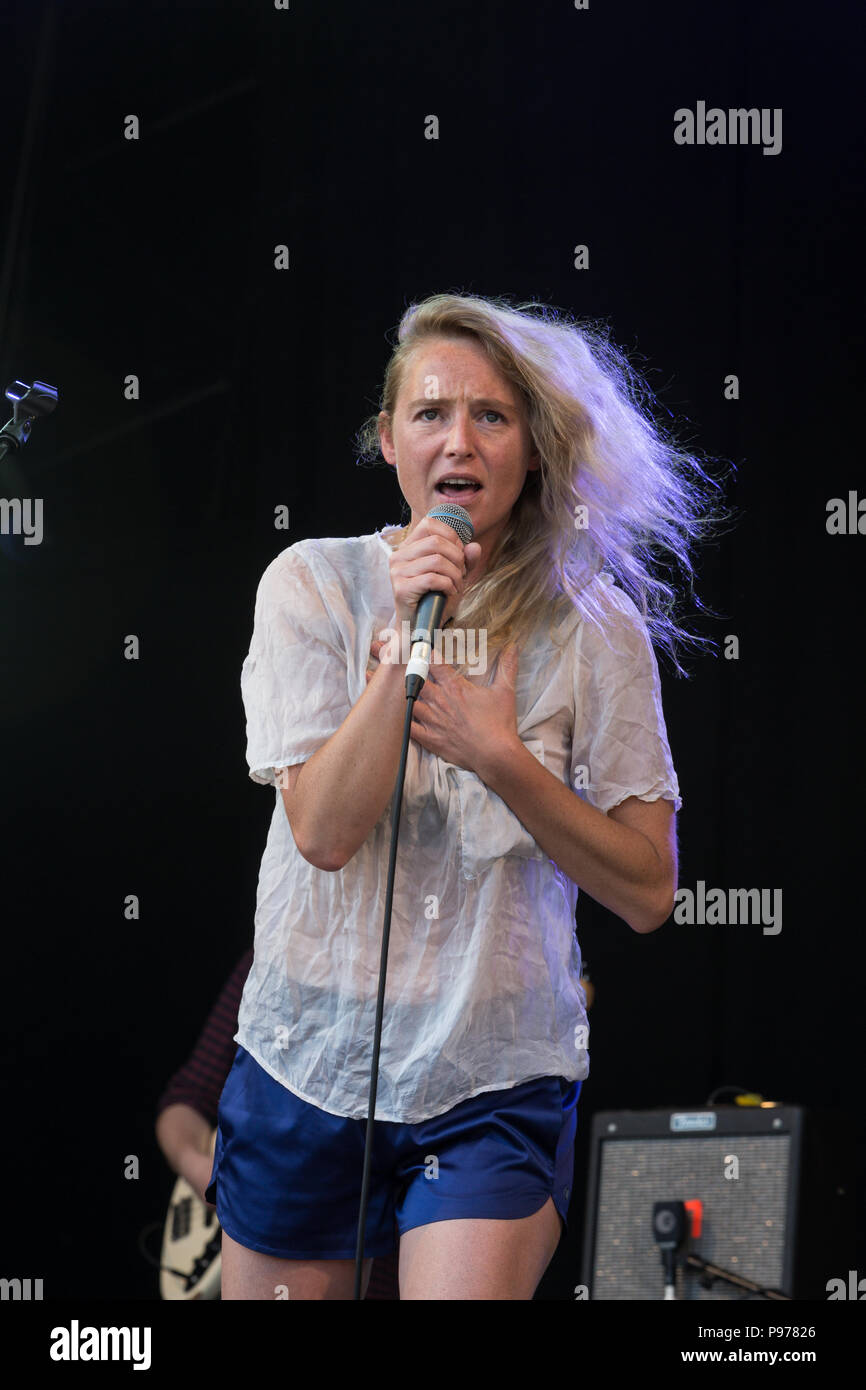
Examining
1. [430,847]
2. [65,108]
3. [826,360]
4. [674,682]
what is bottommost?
[430,847]

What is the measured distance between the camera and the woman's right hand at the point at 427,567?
1572 millimetres

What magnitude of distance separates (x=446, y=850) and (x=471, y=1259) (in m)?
0.45

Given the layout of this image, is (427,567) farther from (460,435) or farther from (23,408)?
(23,408)

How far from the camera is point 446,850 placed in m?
1.73

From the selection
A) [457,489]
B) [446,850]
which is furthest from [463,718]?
[457,489]

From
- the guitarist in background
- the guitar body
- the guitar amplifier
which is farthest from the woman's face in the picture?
the guitar body

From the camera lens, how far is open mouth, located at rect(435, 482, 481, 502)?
1818mm

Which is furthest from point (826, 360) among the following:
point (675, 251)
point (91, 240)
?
point (91, 240)

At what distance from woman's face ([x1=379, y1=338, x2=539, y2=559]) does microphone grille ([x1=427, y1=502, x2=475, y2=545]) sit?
110mm

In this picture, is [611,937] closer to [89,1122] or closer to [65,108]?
[89,1122]

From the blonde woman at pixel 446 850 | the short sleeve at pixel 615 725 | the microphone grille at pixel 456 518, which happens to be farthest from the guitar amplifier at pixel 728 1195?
the microphone grille at pixel 456 518

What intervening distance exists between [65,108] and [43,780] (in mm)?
1564

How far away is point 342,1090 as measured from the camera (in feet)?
5.55

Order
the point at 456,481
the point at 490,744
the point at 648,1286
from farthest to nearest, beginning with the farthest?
1. the point at 648,1286
2. the point at 456,481
3. the point at 490,744
